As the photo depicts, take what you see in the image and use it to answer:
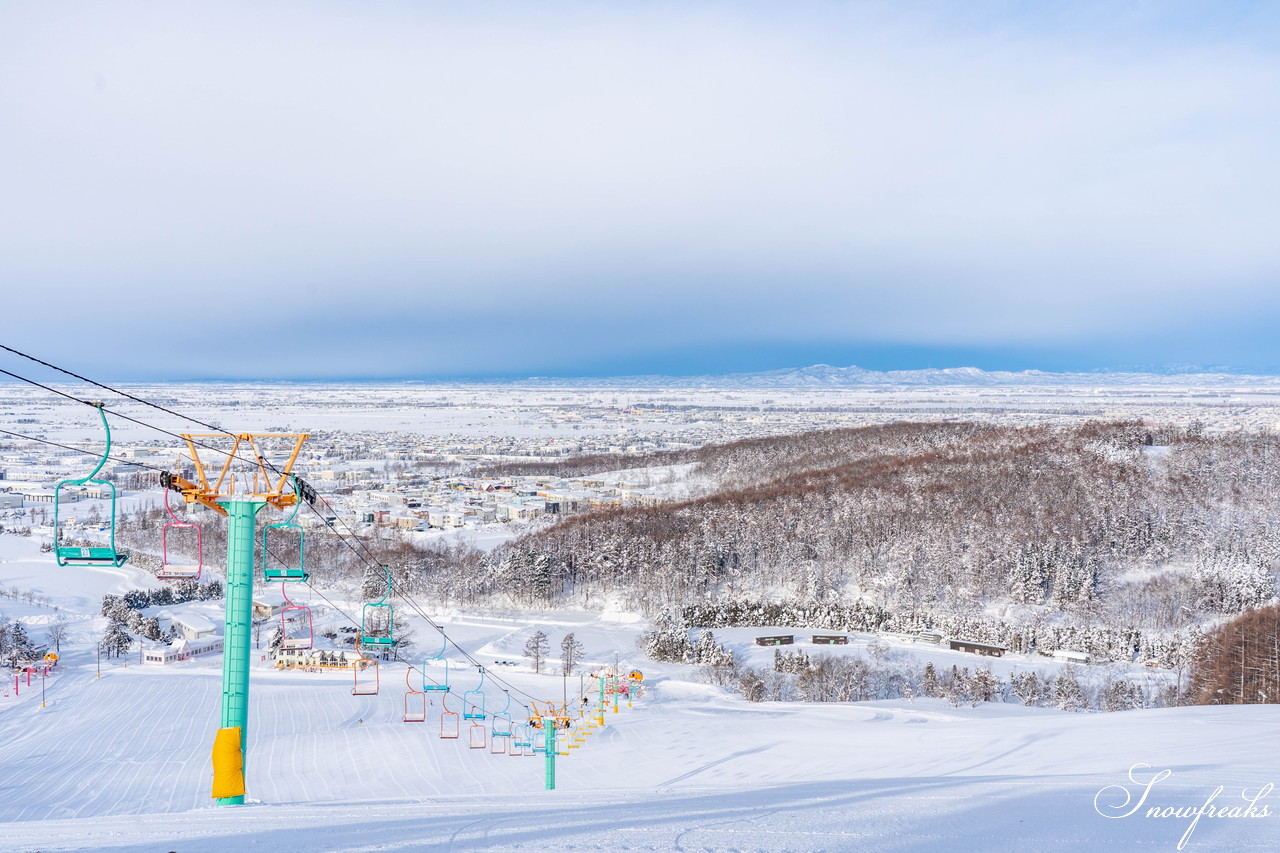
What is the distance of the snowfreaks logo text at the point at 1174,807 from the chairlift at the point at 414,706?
17.0 m

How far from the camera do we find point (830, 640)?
104 feet

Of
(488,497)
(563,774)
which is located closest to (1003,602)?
(563,774)

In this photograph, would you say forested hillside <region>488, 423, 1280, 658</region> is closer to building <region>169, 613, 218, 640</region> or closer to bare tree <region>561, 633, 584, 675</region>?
bare tree <region>561, 633, 584, 675</region>

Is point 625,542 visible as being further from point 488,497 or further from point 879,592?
point 488,497

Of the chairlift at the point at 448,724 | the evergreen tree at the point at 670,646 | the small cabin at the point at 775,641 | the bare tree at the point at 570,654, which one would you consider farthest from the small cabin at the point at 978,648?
the chairlift at the point at 448,724

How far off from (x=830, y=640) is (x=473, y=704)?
50.8 feet

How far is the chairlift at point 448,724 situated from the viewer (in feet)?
64.7

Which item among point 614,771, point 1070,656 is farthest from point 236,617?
point 1070,656

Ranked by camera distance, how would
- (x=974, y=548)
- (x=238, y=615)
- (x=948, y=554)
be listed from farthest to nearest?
(x=974, y=548), (x=948, y=554), (x=238, y=615)

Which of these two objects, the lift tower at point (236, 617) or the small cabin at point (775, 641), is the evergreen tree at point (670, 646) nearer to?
the small cabin at point (775, 641)

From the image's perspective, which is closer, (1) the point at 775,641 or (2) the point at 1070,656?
(2) the point at 1070,656

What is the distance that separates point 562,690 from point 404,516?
34.4 m

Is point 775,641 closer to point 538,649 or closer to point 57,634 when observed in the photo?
point 538,649

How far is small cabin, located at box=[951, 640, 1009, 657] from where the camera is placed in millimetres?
30328
